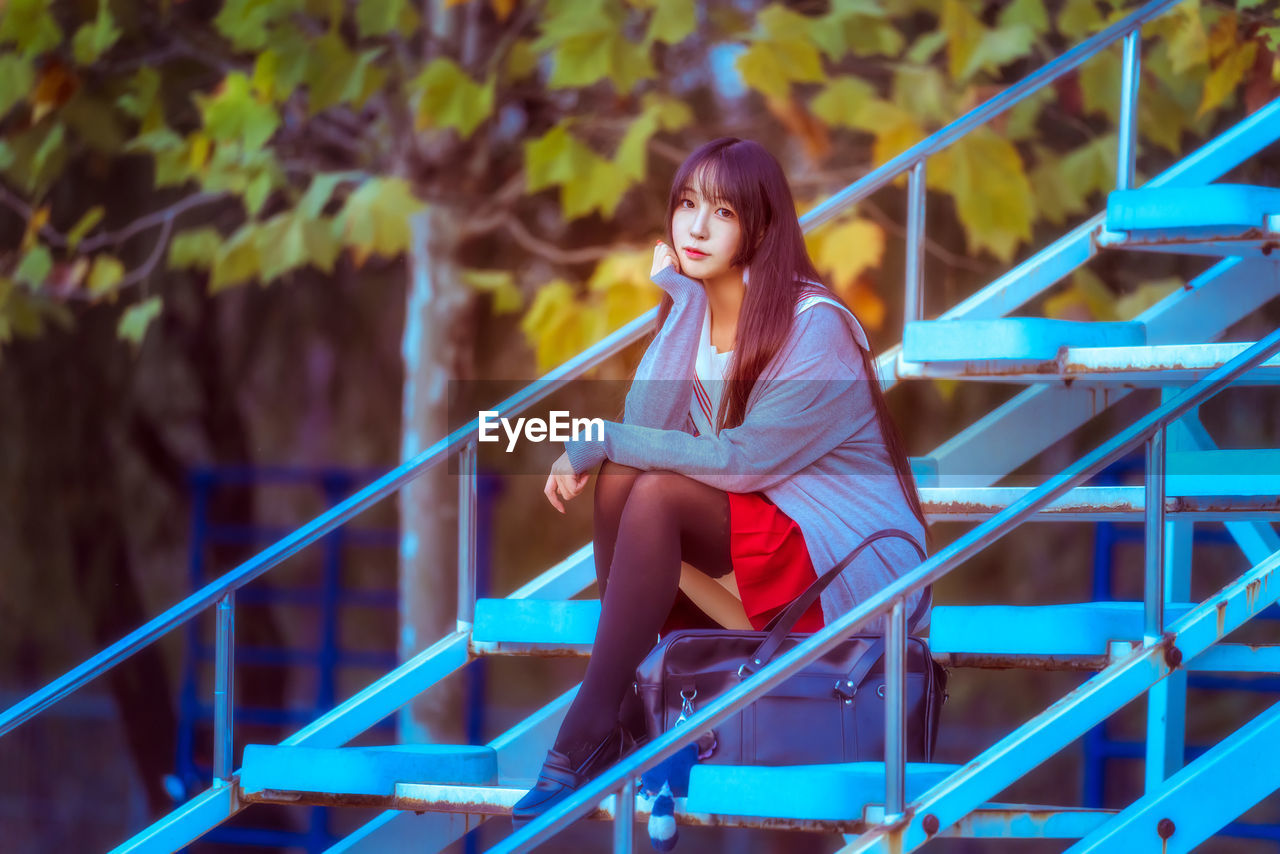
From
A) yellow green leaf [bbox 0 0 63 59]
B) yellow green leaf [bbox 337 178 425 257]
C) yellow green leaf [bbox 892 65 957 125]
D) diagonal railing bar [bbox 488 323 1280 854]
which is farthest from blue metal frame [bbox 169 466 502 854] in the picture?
diagonal railing bar [bbox 488 323 1280 854]

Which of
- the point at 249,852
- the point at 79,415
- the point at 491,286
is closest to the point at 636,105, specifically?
the point at 491,286

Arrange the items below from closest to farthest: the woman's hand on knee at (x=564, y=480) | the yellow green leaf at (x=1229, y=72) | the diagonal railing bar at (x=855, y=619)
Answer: the diagonal railing bar at (x=855, y=619) < the woman's hand on knee at (x=564, y=480) < the yellow green leaf at (x=1229, y=72)

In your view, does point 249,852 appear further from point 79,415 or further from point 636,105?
point 636,105

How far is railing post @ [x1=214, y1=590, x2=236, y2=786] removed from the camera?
239cm

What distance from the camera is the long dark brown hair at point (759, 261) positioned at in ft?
7.37

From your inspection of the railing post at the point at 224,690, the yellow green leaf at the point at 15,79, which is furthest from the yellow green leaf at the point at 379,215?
the railing post at the point at 224,690

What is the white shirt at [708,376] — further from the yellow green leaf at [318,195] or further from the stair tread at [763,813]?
the yellow green leaf at [318,195]

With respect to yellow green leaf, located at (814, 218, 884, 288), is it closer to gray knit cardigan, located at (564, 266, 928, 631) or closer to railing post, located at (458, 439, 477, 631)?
railing post, located at (458, 439, 477, 631)

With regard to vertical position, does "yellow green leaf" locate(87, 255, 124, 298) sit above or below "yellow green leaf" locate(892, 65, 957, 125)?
below

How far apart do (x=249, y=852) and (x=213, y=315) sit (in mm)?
1910

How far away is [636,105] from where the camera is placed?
4941 millimetres

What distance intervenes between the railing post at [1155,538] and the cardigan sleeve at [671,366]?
677 millimetres

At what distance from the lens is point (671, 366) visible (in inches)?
92.4

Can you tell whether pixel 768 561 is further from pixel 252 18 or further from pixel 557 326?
pixel 252 18
